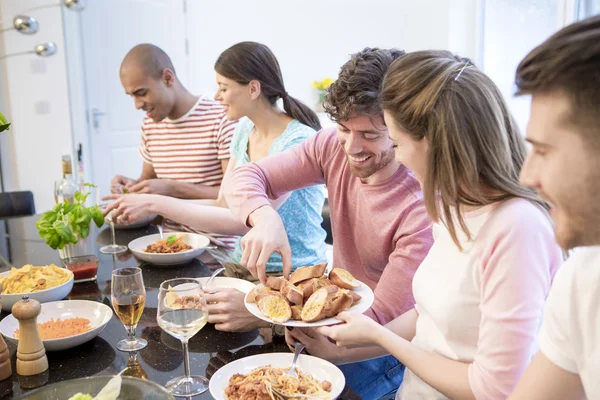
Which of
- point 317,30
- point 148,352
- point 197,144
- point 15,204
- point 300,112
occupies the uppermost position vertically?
point 317,30

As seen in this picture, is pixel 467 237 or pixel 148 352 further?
pixel 148 352

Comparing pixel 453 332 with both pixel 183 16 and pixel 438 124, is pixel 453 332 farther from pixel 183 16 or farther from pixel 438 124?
pixel 183 16

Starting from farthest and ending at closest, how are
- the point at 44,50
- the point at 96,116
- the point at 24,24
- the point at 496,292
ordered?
the point at 96,116, the point at 44,50, the point at 24,24, the point at 496,292

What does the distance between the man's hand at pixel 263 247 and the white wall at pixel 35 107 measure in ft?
12.4

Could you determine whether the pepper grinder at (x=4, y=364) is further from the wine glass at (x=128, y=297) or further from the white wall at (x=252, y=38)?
the white wall at (x=252, y=38)

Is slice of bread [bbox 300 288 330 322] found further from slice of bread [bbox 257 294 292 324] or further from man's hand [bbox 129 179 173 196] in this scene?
man's hand [bbox 129 179 173 196]

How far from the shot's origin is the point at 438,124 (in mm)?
1078

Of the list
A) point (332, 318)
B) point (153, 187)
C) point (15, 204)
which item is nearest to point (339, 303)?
point (332, 318)

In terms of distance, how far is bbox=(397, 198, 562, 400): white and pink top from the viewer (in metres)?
0.99

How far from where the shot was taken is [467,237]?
3.66ft

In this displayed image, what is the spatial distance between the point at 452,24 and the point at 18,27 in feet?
10.5

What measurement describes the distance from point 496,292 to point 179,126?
220 cm

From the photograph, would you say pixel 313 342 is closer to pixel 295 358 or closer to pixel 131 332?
pixel 295 358

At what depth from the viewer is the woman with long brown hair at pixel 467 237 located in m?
1.00
